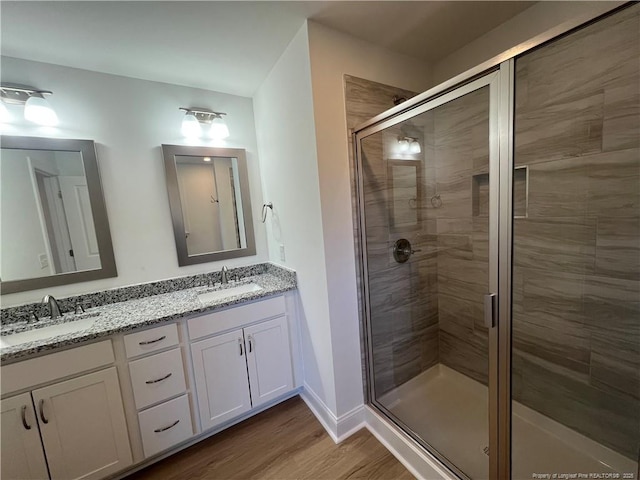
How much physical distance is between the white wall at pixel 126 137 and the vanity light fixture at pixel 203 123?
0.07 metres

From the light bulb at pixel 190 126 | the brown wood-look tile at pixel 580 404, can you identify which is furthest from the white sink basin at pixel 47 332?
the brown wood-look tile at pixel 580 404

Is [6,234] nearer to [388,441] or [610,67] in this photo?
[388,441]

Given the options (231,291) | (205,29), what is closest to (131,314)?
(231,291)

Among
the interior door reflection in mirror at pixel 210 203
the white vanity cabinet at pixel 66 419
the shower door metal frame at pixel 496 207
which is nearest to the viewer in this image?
the shower door metal frame at pixel 496 207

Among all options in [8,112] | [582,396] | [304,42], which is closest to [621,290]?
[582,396]

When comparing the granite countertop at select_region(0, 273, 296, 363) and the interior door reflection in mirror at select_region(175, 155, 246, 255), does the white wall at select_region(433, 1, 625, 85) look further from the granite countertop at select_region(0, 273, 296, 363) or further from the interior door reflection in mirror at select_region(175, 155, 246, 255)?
the granite countertop at select_region(0, 273, 296, 363)

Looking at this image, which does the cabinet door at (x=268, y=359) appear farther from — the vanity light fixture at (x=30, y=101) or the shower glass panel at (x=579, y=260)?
the vanity light fixture at (x=30, y=101)

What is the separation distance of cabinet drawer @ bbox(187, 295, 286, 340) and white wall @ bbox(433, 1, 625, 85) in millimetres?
2066

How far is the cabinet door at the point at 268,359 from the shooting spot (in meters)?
1.79

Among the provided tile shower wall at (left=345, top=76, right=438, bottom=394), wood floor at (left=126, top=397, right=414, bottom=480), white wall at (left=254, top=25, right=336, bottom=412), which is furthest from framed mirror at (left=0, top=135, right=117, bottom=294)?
Result: tile shower wall at (left=345, top=76, right=438, bottom=394)

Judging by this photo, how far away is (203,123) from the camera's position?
2.01 metres

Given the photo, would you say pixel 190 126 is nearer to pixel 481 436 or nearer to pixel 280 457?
pixel 280 457

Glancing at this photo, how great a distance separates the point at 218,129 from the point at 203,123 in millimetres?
112

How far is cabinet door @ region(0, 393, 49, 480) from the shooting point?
1184mm
